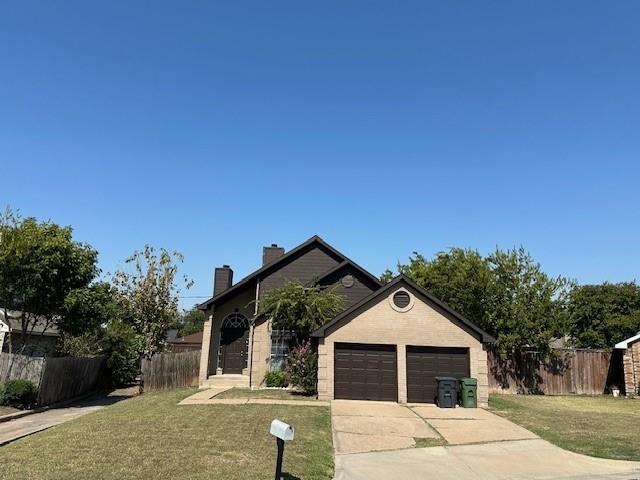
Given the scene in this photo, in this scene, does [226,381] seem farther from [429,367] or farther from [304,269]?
[429,367]

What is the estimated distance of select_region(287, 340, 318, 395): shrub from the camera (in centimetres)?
1862

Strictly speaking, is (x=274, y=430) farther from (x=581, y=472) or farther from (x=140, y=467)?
(x=581, y=472)

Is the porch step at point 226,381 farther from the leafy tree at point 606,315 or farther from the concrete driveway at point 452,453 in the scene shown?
the leafy tree at point 606,315

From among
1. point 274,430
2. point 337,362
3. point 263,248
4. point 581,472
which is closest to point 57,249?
point 263,248

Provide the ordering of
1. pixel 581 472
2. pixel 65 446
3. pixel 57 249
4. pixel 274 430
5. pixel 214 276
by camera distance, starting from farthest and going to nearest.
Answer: pixel 214 276, pixel 57 249, pixel 65 446, pixel 581 472, pixel 274 430

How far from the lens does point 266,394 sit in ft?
61.1

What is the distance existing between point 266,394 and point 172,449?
9.68 metres

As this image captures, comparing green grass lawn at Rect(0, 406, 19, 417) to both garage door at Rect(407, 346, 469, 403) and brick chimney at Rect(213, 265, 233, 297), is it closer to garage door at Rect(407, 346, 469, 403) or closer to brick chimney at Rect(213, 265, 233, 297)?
brick chimney at Rect(213, 265, 233, 297)

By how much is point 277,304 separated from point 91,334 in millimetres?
13418

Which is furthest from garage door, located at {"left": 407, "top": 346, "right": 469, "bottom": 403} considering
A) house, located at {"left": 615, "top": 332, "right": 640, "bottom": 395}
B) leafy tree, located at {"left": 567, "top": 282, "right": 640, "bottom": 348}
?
leafy tree, located at {"left": 567, "top": 282, "right": 640, "bottom": 348}

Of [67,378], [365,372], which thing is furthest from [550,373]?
[67,378]

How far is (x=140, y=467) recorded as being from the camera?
7.93m

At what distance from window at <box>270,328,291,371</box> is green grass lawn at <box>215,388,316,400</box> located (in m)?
1.90

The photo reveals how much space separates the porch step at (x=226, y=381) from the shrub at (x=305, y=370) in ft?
13.7
